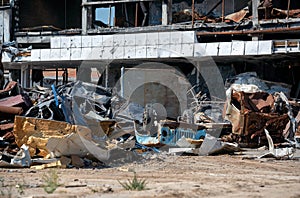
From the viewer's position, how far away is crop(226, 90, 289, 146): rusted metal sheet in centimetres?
1327

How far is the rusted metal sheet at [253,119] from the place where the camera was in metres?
13.3

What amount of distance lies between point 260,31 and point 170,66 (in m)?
4.20

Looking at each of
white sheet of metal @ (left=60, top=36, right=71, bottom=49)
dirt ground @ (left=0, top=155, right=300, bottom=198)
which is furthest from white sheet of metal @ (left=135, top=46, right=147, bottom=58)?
dirt ground @ (left=0, top=155, right=300, bottom=198)

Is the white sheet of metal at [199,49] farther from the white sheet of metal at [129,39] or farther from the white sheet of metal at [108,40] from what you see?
the white sheet of metal at [108,40]

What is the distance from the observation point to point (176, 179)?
7.55 m

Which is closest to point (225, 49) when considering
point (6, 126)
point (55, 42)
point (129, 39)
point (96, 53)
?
point (129, 39)

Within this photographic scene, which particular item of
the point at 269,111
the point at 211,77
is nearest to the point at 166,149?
the point at 269,111

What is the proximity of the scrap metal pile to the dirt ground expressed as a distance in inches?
21.8

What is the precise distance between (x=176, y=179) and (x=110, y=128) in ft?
13.3

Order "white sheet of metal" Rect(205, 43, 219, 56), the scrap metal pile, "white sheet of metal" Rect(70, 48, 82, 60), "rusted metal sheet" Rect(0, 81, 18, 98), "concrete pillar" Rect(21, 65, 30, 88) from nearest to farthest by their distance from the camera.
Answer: the scrap metal pile < "rusted metal sheet" Rect(0, 81, 18, 98) < "white sheet of metal" Rect(205, 43, 219, 56) < "white sheet of metal" Rect(70, 48, 82, 60) < "concrete pillar" Rect(21, 65, 30, 88)

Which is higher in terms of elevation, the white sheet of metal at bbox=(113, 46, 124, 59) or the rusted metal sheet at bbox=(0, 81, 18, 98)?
the white sheet of metal at bbox=(113, 46, 124, 59)

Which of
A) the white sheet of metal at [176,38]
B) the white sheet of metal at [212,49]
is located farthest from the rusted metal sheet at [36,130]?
the white sheet of metal at [176,38]

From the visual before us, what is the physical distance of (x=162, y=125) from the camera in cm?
1292

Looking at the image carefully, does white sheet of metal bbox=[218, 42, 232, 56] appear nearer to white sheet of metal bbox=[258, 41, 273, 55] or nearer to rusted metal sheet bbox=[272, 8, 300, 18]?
white sheet of metal bbox=[258, 41, 273, 55]
